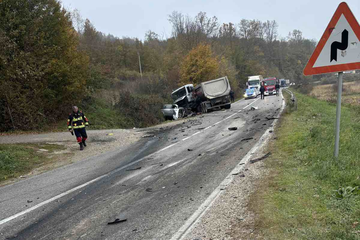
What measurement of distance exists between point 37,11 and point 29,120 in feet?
24.6

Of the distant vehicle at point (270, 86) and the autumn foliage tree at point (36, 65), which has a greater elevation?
the autumn foliage tree at point (36, 65)

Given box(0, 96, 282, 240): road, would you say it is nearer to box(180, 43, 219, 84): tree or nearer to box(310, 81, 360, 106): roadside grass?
box(310, 81, 360, 106): roadside grass

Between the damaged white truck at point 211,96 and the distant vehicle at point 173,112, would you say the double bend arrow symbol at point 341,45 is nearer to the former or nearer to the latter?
the damaged white truck at point 211,96

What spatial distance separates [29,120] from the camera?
18.1 metres

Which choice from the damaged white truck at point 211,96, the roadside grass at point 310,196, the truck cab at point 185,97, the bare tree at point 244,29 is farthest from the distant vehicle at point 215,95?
the bare tree at point 244,29

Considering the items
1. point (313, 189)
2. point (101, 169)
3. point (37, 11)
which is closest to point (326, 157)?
point (313, 189)

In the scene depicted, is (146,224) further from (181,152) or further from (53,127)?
(53,127)

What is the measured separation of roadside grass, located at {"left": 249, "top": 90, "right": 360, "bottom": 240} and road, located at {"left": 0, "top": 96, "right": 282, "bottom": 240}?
3.44 feet

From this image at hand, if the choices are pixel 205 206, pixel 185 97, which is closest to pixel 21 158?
pixel 205 206

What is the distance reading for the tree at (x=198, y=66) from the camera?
37.2 meters

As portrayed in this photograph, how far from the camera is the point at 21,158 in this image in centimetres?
976

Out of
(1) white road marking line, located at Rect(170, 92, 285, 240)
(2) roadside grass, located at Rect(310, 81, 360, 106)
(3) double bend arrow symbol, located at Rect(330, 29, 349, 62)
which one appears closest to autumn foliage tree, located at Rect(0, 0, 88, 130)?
(1) white road marking line, located at Rect(170, 92, 285, 240)

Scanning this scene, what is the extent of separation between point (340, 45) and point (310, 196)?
250cm

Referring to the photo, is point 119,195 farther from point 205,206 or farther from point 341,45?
point 341,45
